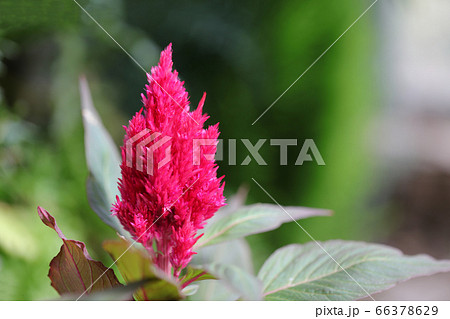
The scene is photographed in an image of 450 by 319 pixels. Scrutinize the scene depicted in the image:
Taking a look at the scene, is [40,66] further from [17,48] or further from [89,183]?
[89,183]

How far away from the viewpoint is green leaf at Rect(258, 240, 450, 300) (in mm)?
574

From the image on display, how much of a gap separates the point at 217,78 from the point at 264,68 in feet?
0.78

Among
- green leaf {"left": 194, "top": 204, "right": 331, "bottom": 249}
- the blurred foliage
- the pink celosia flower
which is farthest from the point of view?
the blurred foliage

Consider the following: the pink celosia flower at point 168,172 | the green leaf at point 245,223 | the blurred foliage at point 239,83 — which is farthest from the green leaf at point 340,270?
the blurred foliage at point 239,83

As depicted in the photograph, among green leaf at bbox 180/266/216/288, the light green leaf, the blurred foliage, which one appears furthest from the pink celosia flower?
the blurred foliage

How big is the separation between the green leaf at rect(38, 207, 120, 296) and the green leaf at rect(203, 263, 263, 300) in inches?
6.9

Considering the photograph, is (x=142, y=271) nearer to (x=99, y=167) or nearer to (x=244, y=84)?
(x=99, y=167)

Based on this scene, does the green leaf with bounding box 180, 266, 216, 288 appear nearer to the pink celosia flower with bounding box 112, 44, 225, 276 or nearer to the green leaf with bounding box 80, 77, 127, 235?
the pink celosia flower with bounding box 112, 44, 225, 276

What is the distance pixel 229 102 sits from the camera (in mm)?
2037

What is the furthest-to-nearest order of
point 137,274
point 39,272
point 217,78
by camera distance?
point 217,78
point 39,272
point 137,274

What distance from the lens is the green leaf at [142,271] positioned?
45 centimetres

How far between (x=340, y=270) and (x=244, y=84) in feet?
4.97
